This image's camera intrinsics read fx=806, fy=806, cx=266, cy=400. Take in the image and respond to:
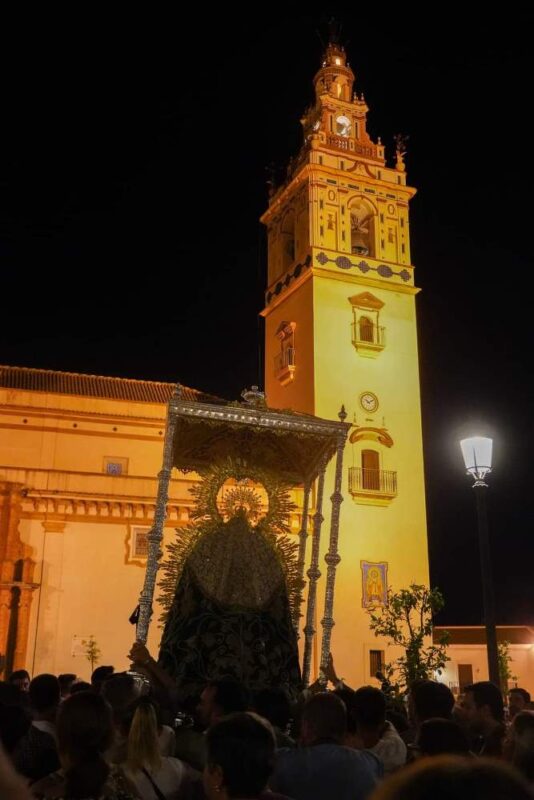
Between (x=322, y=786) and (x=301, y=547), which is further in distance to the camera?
(x=301, y=547)

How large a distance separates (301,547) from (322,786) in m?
8.89

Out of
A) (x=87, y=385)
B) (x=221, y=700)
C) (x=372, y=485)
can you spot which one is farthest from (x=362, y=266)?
(x=221, y=700)

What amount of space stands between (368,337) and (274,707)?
73.7 ft

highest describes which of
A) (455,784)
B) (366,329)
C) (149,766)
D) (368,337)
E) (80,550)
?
(366,329)

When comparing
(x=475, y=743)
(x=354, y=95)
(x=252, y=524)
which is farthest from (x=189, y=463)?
(x=354, y=95)

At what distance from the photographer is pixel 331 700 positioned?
14.2ft

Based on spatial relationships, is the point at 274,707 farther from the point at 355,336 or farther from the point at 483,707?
the point at 355,336

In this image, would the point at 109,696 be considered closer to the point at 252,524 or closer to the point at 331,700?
the point at 331,700

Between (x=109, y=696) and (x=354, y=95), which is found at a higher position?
(x=354, y=95)

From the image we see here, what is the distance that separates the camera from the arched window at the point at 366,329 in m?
27.6

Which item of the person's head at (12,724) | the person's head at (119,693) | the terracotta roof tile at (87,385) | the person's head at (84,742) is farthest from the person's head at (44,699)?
the terracotta roof tile at (87,385)

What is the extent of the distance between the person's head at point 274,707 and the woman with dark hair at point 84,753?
95.0 inches

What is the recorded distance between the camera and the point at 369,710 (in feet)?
17.2

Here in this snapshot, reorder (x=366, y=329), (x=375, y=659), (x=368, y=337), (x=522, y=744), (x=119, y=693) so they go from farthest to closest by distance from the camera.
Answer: (x=366, y=329) → (x=368, y=337) → (x=375, y=659) → (x=119, y=693) → (x=522, y=744)
